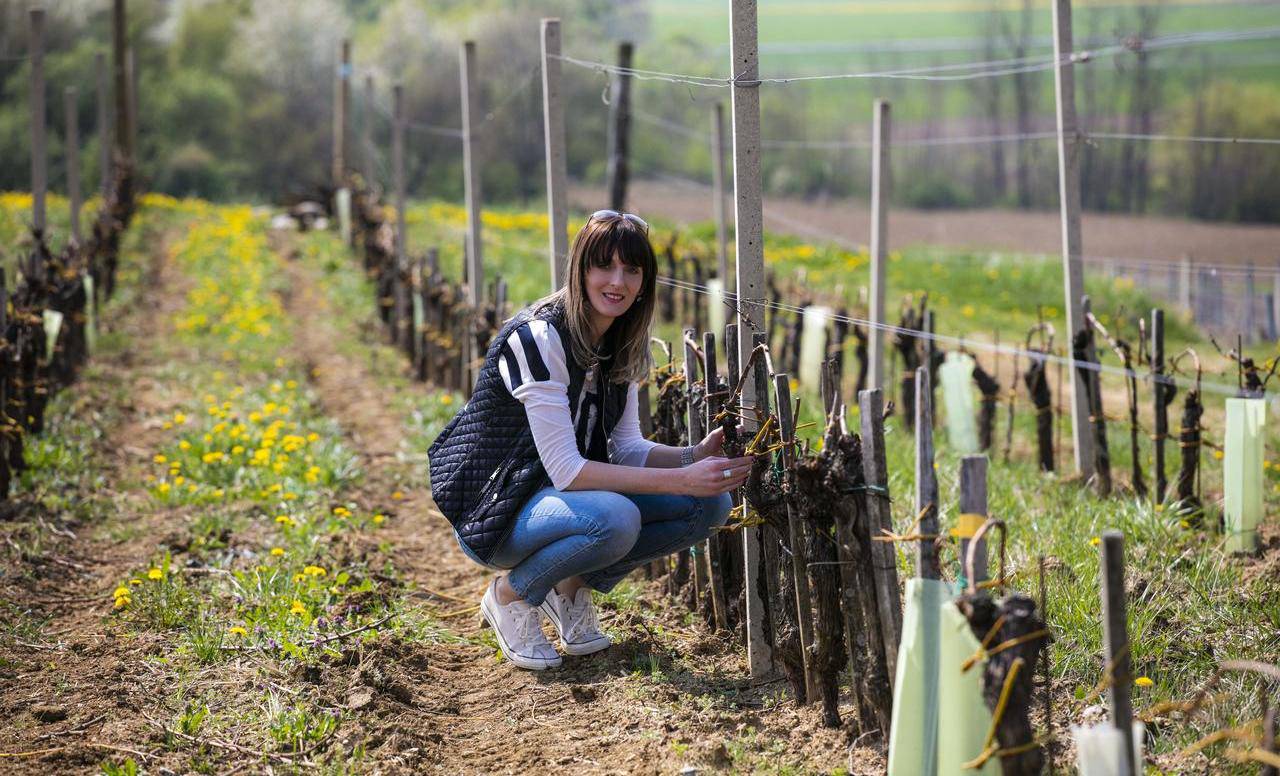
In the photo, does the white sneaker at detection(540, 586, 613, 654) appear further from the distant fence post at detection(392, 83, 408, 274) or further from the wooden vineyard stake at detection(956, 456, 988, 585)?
the distant fence post at detection(392, 83, 408, 274)

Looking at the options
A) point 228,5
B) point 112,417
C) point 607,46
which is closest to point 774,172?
point 607,46

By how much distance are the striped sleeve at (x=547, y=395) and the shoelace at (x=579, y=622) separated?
0.56 meters

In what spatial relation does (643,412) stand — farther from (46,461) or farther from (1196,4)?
(1196,4)

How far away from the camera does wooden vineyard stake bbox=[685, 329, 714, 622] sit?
3.90m

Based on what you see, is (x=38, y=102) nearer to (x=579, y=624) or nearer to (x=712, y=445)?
(x=579, y=624)

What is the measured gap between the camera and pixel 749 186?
3.55 meters

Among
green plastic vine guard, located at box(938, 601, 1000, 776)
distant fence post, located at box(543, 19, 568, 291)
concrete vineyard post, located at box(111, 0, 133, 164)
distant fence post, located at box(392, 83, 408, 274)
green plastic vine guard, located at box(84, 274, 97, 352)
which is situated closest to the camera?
green plastic vine guard, located at box(938, 601, 1000, 776)

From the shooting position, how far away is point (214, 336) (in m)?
10.4

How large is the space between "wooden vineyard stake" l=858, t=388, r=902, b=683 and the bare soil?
13.2 metres

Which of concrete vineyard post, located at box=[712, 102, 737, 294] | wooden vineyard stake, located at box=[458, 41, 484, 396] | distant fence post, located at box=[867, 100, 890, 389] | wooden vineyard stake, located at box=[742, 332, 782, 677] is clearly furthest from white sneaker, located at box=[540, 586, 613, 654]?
concrete vineyard post, located at box=[712, 102, 737, 294]

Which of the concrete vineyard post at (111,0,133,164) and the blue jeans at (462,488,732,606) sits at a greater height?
the concrete vineyard post at (111,0,133,164)

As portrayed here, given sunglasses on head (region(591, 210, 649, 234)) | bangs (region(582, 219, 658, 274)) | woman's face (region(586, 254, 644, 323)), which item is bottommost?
woman's face (region(586, 254, 644, 323))

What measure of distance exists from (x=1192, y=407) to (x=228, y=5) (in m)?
46.6

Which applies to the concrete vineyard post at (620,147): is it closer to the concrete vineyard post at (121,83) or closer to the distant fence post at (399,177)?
the distant fence post at (399,177)
